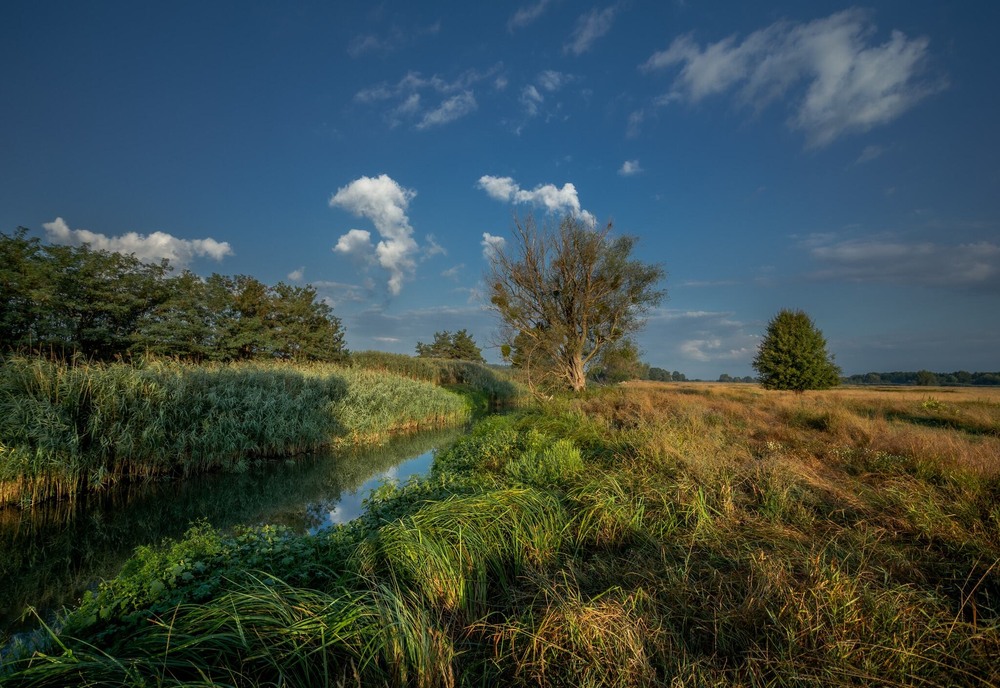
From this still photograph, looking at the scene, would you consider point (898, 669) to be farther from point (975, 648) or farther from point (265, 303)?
point (265, 303)

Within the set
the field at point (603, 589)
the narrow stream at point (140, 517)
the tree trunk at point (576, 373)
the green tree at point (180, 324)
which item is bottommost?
the narrow stream at point (140, 517)

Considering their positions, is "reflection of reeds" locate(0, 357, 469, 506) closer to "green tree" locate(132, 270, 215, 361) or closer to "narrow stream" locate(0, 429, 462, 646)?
"narrow stream" locate(0, 429, 462, 646)

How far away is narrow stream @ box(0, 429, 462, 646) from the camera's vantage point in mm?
4719

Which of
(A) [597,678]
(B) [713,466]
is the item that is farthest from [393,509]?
(B) [713,466]

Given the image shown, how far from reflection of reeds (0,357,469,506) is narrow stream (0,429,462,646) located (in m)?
0.54

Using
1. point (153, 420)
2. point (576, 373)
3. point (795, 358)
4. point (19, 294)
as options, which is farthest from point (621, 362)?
A: point (19, 294)

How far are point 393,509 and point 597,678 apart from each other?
3.31 m

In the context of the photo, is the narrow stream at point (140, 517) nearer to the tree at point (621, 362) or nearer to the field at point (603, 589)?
the field at point (603, 589)

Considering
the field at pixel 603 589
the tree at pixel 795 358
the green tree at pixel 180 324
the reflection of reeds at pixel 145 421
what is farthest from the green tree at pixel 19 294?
the tree at pixel 795 358

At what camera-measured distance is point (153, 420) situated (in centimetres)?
870

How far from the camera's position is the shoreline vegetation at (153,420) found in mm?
7168

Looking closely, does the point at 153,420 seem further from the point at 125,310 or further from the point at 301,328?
the point at 301,328

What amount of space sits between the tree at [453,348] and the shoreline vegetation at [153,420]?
38706mm

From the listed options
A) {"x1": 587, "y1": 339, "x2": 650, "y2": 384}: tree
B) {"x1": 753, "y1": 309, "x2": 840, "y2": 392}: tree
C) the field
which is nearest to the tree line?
the field
